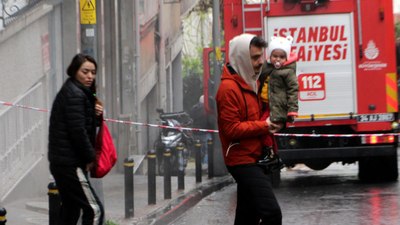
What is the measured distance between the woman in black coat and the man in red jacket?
1039mm

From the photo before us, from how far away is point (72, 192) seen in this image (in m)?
7.86

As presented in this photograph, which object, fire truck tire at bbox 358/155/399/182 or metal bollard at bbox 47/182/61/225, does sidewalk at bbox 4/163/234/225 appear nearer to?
fire truck tire at bbox 358/155/399/182

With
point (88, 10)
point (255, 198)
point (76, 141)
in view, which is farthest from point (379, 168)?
point (76, 141)

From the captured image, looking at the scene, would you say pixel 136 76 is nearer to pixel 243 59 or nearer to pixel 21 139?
pixel 21 139

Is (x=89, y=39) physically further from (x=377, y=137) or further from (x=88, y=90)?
(x=377, y=137)

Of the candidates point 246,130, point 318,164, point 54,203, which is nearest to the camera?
point 246,130

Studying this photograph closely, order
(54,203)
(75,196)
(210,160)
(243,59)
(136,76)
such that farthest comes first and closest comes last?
(136,76) → (210,160) → (54,203) → (75,196) → (243,59)

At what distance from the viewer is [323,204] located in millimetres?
13227

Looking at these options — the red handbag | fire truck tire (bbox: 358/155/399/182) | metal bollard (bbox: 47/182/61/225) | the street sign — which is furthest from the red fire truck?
the red handbag

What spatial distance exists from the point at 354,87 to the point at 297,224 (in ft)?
12.2

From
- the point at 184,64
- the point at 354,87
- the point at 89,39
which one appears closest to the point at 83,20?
the point at 89,39

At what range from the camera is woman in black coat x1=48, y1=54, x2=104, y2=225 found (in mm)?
7691

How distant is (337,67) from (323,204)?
2251 mm

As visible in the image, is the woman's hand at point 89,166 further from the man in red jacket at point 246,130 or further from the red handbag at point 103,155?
the man in red jacket at point 246,130
